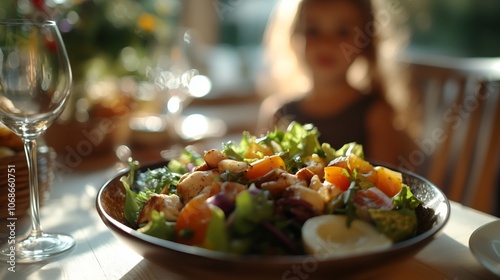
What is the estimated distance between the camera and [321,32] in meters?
1.80

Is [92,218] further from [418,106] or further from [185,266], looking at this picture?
[418,106]

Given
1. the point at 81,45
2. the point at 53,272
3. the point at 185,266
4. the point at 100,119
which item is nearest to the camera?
the point at 185,266

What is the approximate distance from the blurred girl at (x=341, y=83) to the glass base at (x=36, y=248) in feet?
3.96

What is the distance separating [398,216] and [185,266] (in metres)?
0.29

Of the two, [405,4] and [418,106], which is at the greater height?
[405,4]

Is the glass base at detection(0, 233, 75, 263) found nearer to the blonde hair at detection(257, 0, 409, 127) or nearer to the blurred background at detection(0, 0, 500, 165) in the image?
the blurred background at detection(0, 0, 500, 165)

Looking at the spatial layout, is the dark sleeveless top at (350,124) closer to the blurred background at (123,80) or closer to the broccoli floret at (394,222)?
the blurred background at (123,80)

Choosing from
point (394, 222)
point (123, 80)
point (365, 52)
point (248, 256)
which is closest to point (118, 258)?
point (248, 256)

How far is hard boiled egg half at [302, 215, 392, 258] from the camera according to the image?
0.60 metres

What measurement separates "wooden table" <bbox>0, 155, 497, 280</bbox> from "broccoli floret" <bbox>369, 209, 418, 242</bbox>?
1.6 inches

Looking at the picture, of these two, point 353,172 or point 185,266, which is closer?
point 185,266

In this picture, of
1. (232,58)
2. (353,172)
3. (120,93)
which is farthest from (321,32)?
(232,58)

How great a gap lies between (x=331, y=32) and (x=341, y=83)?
0.67 ft

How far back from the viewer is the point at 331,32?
1.79 meters
